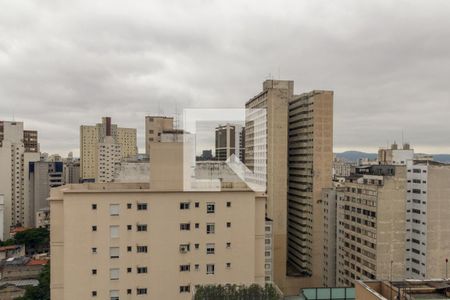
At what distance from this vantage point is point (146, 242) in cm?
581

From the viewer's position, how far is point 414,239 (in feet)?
38.4

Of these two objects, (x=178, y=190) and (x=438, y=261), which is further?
(x=438, y=261)

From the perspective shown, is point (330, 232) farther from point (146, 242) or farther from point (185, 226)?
point (146, 242)

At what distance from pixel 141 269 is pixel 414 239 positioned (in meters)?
9.42

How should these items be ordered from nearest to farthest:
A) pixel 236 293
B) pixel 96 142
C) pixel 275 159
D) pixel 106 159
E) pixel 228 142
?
pixel 236 293
pixel 228 142
pixel 275 159
pixel 106 159
pixel 96 142

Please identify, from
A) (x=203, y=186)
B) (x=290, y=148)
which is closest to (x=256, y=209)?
(x=203, y=186)

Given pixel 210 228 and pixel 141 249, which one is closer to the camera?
pixel 141 249

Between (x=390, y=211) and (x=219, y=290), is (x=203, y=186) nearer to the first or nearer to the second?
(x=219, y=290)

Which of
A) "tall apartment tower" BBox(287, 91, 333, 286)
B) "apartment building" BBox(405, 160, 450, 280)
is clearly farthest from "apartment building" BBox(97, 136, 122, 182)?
"apartment building" BBox(405, 160, 450, 280)

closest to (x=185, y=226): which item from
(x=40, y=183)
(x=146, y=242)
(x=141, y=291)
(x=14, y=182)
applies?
(x=146, y=242)

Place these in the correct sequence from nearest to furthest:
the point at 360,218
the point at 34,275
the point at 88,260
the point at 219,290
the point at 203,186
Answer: the point at 219,290
the point at 88,260
the point at 203,186
the point at 360,218
the point at 34,275

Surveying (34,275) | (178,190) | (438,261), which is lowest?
(34,275)

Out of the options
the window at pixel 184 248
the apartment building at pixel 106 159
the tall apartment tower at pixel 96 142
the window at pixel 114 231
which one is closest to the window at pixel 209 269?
the window at pixel 184 248

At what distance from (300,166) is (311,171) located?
0.84 meters
